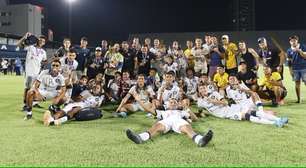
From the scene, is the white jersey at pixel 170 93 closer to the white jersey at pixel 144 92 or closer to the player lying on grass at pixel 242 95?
the white jersey at pixel 144 92

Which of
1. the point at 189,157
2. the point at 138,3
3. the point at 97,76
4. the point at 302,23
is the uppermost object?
the point at 138,3

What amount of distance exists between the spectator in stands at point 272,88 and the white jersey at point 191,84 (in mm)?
1841

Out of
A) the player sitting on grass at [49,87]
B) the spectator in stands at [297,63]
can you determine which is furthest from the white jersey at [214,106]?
the player sitting on grass at [49,87]

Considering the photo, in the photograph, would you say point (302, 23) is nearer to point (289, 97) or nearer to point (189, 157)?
point (289, 97)

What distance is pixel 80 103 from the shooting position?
823cm

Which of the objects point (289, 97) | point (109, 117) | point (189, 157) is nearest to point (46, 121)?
point (109, 117)

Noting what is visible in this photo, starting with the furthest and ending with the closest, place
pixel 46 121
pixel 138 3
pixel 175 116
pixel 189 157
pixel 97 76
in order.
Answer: pixel 138 3 < pixel 97 76 < pixel 46 121 < pixel 175 116 < pixel 189 157

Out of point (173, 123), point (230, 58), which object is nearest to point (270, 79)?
point (230, 58)

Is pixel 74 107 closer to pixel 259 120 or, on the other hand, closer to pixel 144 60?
pixel 144 60

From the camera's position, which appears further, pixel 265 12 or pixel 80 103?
pixel 265 12

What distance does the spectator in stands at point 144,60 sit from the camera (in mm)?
10828

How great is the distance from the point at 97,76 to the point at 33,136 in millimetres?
3539

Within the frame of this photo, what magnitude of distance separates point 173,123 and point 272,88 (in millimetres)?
4995

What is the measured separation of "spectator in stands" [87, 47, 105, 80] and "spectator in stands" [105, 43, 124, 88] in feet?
0.50
